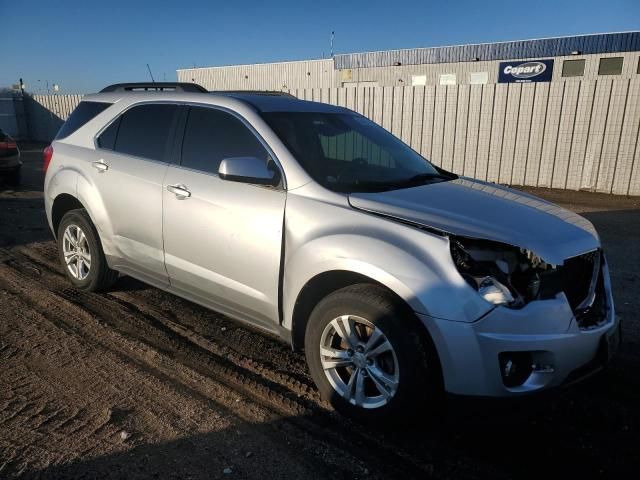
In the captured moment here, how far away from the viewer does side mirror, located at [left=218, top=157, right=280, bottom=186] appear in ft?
10.9

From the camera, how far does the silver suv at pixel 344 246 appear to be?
261cm

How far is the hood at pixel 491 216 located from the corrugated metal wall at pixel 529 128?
8322 mm

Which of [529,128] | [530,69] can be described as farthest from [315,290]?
[530,69]

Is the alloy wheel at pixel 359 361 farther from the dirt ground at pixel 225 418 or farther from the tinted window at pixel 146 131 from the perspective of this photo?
the tinted window at pixel 146 131

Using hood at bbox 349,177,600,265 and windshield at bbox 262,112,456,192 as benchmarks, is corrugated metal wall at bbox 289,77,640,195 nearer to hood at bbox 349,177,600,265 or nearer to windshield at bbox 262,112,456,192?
windshield at bbox 262,112,456,192

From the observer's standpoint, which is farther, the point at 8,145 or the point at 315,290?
the point at 8,145

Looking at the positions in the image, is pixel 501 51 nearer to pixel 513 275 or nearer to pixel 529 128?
pixel 529 128

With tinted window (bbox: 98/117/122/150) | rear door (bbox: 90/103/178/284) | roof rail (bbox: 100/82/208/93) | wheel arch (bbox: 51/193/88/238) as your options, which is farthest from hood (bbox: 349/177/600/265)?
wheel arch (bbox: 51/193/88/238)

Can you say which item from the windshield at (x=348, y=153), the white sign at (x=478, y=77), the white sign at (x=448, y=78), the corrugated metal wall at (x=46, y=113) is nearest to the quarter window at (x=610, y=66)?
the white sign at (x=478, y=77)

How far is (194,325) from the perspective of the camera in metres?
4.36

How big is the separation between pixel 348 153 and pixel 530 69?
68.1ft

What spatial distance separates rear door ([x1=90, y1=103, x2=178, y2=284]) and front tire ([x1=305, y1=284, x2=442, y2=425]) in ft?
5.59

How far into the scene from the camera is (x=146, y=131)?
436 cm

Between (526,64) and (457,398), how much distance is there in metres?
22.3
